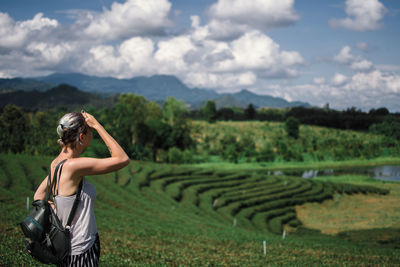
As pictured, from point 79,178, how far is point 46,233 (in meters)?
0.67

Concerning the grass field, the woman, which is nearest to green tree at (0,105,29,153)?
the grass field

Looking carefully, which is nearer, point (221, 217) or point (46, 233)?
point (46, 233)

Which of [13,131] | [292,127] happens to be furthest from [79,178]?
[292,127]

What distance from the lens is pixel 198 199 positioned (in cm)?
4581

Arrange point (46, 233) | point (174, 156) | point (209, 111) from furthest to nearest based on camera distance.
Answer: point (209, 111) → point (174, 156) → point (46, 233)

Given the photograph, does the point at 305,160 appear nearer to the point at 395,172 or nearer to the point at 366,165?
the point at 366,165

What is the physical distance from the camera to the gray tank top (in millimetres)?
3672

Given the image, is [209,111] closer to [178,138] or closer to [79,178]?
[178,138]

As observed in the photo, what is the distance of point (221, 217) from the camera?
39.2m

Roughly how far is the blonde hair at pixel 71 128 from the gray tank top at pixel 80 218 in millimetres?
524

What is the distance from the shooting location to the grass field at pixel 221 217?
13047mm

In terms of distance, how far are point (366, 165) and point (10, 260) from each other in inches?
3907

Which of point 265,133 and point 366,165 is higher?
point 265,133

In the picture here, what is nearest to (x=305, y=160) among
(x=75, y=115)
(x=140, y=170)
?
(x=140, y=170)
